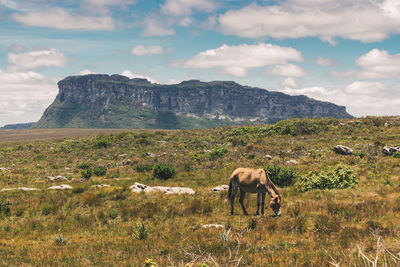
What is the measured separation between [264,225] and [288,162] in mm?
16908

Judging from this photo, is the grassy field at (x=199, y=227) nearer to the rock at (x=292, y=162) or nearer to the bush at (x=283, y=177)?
the bush at (x=283, y=177)

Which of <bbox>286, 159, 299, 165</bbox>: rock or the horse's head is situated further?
<bbox>286, 159, 299, 165</bbox>: rock

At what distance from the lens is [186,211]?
480 inches

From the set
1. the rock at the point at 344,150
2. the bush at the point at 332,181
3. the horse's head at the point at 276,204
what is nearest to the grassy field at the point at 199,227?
the horse's head at the point at 276,204

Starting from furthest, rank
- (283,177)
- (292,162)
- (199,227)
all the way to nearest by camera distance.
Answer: (292,162) < (283,177) < (199,227)

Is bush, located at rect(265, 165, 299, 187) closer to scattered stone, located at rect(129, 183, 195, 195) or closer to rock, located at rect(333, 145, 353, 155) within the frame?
scattered stone, located at rect(129, 183, 195, 195)

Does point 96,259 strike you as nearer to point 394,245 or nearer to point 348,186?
point 394,245

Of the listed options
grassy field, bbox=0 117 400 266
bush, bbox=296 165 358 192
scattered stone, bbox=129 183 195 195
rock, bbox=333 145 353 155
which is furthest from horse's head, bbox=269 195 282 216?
rock, bbox=333 145 353 155

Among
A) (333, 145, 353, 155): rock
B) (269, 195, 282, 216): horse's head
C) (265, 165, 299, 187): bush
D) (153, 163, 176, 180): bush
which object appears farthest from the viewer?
(333, 145, 353, 155): rock

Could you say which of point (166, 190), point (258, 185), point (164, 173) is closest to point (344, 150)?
point (164, 173)

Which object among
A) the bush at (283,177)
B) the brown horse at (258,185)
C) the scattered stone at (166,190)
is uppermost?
the brown horse at (258,185)

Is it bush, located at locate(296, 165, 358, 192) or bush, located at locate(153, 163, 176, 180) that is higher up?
bush, located at locate(296, 165, 358, 192)

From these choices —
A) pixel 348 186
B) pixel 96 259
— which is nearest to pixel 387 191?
pixel 348 186

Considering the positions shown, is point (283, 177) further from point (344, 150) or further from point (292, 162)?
point (344, 150)
